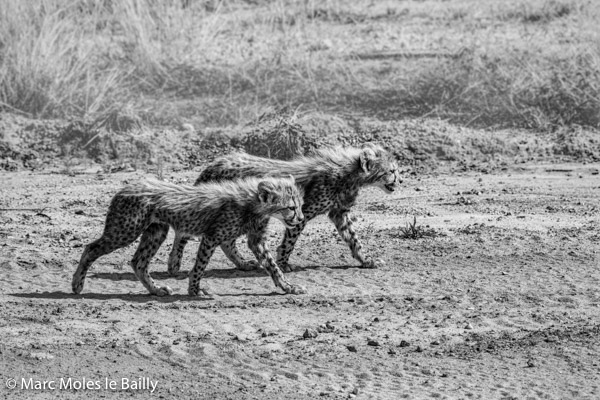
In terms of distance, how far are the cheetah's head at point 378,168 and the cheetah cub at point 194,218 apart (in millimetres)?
1135

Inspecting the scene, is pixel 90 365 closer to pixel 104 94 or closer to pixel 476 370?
pixel 476 370

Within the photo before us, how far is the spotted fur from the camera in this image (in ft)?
32.0

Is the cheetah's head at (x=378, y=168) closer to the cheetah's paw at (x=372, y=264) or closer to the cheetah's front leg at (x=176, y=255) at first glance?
the cheetah's paw at (x=372, y=264)

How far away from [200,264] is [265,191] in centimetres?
68

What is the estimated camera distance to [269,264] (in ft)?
29.6

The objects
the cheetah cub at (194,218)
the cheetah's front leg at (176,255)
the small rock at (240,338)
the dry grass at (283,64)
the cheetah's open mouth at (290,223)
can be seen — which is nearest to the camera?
the small rock at (240,338)

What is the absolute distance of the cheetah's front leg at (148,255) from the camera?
29.4 ft

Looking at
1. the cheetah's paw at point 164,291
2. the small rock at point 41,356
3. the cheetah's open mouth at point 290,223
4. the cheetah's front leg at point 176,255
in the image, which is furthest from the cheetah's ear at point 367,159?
the small rock at point 41,356

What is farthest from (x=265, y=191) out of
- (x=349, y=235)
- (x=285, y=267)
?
(x=349, y=235)

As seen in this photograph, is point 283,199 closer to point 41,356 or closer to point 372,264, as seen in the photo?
point 372,264

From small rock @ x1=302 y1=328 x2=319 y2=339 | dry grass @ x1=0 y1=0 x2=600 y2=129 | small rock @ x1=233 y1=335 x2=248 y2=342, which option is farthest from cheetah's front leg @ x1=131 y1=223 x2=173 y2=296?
dry grass @ x1=0 y1=0 x2=600 y2=129

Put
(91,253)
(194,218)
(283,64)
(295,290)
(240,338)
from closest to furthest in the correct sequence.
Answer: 1. (240,338)
2. (91,253)
3. (194,218)
4. (295,290)
5. (283,64)

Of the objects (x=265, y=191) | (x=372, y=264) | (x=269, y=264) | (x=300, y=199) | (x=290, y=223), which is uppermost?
(x=265, y=191)

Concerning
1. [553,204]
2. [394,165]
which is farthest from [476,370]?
[553,204]
